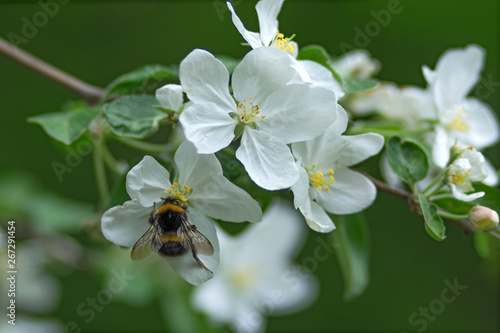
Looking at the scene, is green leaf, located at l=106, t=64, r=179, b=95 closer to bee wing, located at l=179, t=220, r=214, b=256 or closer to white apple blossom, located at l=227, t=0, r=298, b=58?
white apple blossom, located at l=227, t=0, r=298, b=58

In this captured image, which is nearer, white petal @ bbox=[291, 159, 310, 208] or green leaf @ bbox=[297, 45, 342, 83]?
white petal @ bbox=[291, 159, 310, 208]

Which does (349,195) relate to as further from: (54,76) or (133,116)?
(54,76)

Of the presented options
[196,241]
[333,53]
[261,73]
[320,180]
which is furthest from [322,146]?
[333,53]

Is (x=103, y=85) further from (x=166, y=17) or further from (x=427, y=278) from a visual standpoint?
(x=427, y=278)

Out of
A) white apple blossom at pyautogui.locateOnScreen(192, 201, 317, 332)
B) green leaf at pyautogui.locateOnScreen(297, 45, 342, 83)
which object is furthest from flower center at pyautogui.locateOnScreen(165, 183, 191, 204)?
white apple blossom at pyautogui.locateOnScreen(192, 201, 317, 332)

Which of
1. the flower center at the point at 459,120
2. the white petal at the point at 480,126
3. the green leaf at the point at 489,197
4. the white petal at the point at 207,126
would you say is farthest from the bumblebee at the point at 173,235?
the white petal at the point at 480,126
